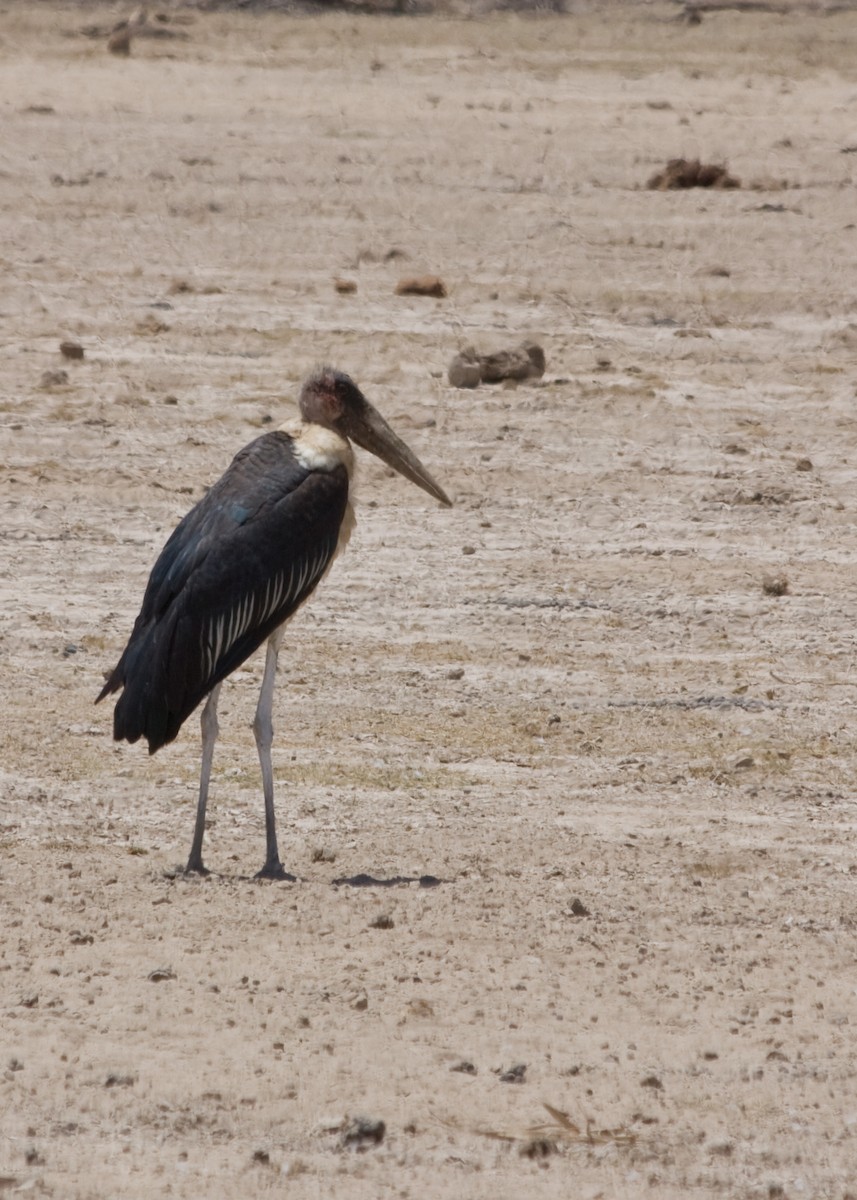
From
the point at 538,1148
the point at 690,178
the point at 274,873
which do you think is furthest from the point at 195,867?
the point at 690,178

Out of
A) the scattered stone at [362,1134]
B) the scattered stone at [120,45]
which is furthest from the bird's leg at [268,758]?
the scattered stone at [120,45]

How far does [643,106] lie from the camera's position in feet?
68.8

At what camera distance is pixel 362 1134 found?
448cm

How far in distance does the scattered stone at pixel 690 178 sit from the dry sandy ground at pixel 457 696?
0.28 metres

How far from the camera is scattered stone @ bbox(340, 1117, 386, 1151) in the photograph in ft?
14.7

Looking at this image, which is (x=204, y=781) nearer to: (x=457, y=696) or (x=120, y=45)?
(x=457, y=696)

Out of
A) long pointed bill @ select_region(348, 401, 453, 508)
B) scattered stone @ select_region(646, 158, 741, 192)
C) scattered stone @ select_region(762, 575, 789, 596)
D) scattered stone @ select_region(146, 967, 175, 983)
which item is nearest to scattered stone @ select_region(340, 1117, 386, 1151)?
scattered stone @ select_region(146, 967, 175, 983)

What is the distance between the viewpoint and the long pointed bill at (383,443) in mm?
7090

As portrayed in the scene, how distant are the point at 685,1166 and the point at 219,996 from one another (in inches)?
47.4

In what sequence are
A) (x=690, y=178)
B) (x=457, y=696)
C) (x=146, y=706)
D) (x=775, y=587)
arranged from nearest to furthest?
(x=146, y=706)
(x=457, y=696)
(x=775, y=587)
(x=690, y=178)

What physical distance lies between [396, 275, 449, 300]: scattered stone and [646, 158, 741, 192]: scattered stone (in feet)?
12.4

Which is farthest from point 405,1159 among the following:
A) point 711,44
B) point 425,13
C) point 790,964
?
point 425,13

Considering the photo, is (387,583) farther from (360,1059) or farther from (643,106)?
(643,106)

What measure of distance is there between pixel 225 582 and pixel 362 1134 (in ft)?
6.71
